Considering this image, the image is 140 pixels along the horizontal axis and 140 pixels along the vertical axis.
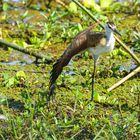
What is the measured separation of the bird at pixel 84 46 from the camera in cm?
462

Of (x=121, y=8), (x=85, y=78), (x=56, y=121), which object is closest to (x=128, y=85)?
(x=85, y=78)

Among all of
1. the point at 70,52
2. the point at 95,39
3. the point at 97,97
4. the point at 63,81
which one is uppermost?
the point at 95,39

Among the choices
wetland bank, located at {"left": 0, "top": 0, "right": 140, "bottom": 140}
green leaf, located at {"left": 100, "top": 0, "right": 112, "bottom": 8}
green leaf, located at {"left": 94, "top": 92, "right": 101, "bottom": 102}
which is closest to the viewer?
wetland bank, located at {"left": 0, "top": 0, "right": 140, "bottom": 140}

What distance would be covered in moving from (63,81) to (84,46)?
0.69 m

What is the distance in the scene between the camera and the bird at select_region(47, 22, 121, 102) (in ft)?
15.2

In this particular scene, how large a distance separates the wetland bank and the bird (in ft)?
0.72

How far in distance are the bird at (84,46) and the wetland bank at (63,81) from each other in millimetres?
218

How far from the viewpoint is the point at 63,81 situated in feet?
Answer: 17.6

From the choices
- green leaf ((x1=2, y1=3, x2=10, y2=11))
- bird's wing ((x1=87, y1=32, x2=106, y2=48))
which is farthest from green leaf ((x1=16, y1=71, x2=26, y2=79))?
green leaf ((x1=2, y1=3, x2=10, y2=11))

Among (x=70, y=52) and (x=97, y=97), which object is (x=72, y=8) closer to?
(x=97, y=97)

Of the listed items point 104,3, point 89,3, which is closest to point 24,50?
point 89,3

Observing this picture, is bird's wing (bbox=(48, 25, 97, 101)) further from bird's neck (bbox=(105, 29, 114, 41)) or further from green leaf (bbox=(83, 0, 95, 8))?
green leaf (bbox=(83, 0, 95, 8))

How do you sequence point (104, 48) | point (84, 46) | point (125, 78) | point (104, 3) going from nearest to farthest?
point (84, 46), point (104, 48), point (125, 78), point (104, 3)

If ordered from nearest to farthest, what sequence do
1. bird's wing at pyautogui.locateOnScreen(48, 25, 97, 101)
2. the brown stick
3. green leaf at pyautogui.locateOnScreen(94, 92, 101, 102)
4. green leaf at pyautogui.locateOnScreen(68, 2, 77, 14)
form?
bird's wing at pyautogui.locateOnScreen(48, 25, 97, 101)
green leaf at pyautogui.locateOnScreen(94, 92, 101, 102)
the brown stick
green leaf at pyautogui.locateOnScreen(68, 2, 77, 14)
